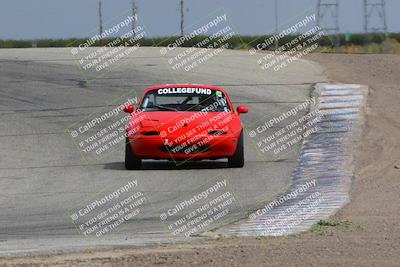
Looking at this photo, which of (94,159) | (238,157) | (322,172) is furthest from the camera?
(94,159)

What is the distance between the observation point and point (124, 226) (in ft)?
34.4

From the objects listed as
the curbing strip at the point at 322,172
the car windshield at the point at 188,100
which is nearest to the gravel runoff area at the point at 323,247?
the curbing strip at the point at 322,172

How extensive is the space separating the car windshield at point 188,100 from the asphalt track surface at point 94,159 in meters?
0.94

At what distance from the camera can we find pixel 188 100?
54.0ft

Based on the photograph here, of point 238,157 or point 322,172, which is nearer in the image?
point 322,172

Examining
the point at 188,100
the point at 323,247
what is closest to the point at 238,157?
the point at 188,100

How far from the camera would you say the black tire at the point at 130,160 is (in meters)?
15.4

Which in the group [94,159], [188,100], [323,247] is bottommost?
[94,159]

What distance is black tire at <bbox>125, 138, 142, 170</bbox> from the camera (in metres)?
15.4

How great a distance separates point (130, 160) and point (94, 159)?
6.26 feet

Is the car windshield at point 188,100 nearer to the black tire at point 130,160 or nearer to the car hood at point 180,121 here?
the car hood at point 180,121

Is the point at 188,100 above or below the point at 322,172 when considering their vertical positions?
above

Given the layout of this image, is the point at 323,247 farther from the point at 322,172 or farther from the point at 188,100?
the point at 188,100

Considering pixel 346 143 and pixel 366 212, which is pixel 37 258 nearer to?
pixel 366 212
